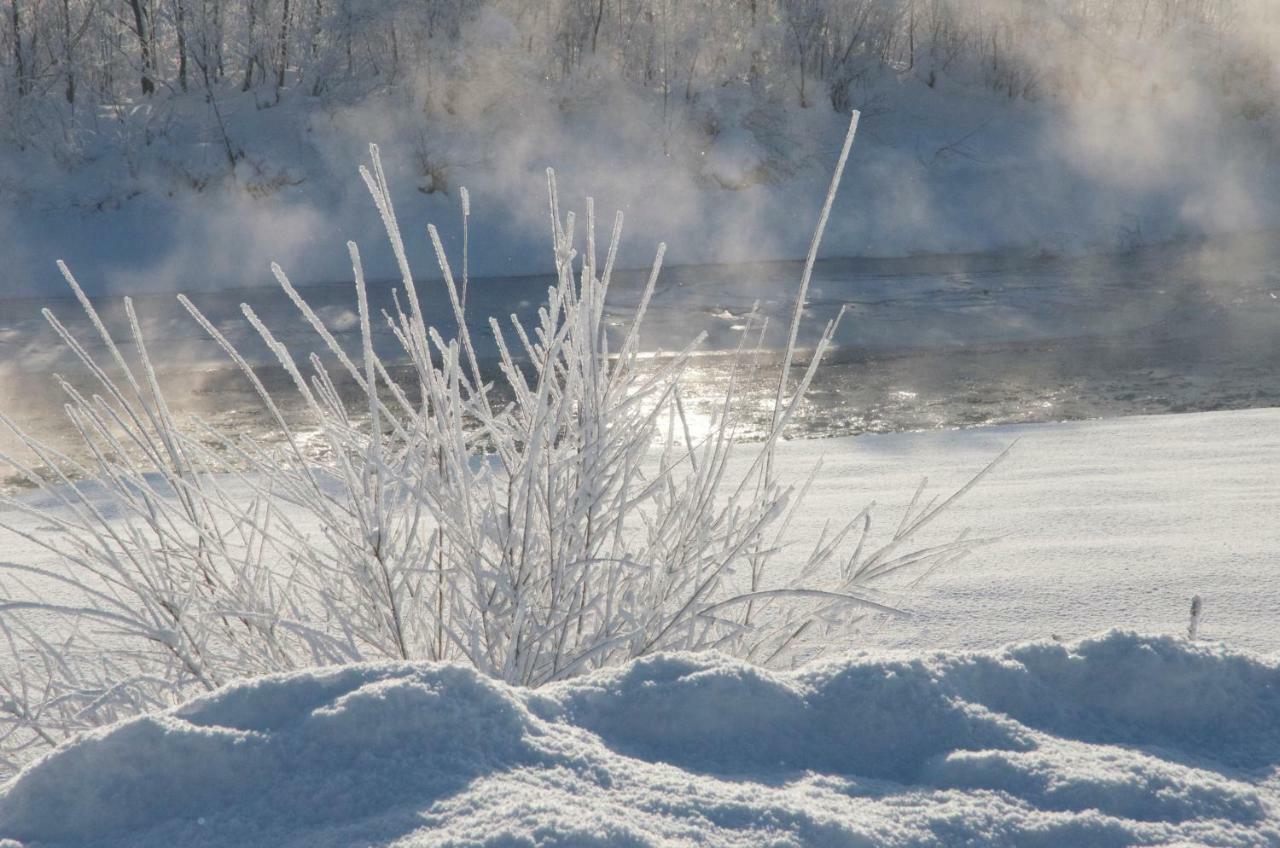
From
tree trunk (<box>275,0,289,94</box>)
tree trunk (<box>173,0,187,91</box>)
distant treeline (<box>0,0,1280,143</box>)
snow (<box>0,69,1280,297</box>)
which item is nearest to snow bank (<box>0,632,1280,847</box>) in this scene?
snow (<box>0,69,1280,297</box>)

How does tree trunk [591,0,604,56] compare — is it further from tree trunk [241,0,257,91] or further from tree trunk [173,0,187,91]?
tree trunk [173,0,187,91]

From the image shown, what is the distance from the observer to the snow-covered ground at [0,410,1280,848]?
1237 mm

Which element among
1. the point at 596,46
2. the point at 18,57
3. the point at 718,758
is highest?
the point at 596,46

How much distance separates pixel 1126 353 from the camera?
8195mm

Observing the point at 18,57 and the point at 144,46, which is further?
the point at 144,46

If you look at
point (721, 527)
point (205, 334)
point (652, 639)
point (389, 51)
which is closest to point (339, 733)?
point (652, 639)

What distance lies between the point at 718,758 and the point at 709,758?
0.01 meters

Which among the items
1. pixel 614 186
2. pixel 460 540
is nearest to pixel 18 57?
pixel 614 186

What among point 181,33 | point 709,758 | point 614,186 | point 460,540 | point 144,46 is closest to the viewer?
point 709,758

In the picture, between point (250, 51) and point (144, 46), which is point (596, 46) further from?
point (144, 46)

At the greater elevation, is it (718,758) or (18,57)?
(18,57)

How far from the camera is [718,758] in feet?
4.66

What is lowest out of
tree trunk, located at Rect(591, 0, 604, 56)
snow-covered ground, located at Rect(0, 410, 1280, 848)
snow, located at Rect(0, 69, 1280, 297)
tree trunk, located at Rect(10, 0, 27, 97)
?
snow-covered ground, located at Rect(0, 410, 1280, 848)

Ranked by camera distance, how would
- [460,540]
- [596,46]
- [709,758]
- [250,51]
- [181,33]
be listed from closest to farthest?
[709,758]
[460,540]
[181,33]
[250,51]
[596,46]
